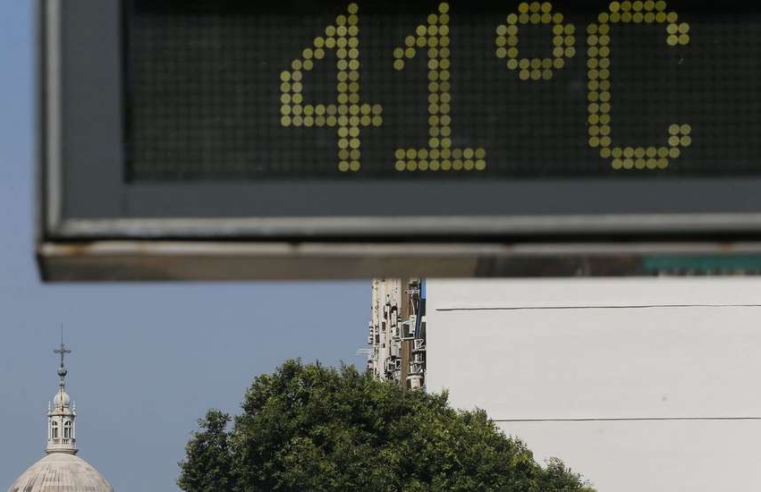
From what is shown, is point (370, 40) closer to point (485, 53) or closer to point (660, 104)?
point (485, 53)

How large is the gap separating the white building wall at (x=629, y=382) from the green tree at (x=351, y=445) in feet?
18.4

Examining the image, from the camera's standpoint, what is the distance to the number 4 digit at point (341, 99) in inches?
210

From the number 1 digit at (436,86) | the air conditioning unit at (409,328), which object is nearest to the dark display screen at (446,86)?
the number 1 digit at (436,86)

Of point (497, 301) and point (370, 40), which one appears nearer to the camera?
point (370, 40)

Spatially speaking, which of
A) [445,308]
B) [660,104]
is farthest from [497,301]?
[660,104]

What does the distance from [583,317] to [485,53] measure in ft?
202

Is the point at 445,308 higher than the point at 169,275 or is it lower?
higher

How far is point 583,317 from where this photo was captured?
6656cm

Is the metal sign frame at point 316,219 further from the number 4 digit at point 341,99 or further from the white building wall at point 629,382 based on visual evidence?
the white building wall at point 629,382

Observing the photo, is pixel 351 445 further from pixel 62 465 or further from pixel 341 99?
pixel 62 465

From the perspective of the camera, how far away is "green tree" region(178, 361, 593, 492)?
179ft

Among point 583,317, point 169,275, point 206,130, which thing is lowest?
point 169,275

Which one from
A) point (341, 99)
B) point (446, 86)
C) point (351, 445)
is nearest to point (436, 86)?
point (446, 86)

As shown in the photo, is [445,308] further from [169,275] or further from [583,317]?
[169,275]
